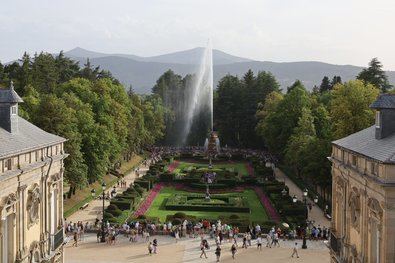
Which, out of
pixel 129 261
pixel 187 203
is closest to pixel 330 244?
pixel 129 261

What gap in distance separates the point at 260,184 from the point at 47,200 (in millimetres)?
39669

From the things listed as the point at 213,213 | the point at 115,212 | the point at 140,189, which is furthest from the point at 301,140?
the point at 115,212

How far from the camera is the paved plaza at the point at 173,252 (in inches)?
1457

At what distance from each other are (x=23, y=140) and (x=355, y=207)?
1565 centimetres

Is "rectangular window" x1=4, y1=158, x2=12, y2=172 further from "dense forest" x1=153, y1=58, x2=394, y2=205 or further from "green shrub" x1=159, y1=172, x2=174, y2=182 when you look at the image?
"green shrub" x1=159, y1=172, x2=174, y2=182

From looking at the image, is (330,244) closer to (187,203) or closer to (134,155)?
(187,203)

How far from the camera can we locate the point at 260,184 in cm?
6488

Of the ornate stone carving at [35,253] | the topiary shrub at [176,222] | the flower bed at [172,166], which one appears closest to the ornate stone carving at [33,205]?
the ornate stone carving at [35,253]

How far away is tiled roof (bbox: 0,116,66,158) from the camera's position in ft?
74.1

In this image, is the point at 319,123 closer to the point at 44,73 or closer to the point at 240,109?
the point at 44,73

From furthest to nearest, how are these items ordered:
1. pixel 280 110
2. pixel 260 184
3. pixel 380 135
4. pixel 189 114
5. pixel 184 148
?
pixel 189 114, pixel 184 148, pixel 280 110, pixel 260 184, pixel 380 135

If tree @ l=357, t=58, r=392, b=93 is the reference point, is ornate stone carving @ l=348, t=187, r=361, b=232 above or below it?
below

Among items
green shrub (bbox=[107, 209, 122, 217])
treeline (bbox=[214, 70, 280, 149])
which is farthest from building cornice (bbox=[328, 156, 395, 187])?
treeline (bbox=[214, 70, 280, 149])

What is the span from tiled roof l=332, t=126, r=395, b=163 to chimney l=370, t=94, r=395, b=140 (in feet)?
1.47
